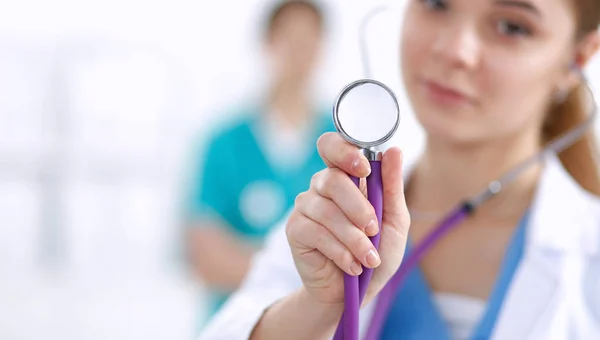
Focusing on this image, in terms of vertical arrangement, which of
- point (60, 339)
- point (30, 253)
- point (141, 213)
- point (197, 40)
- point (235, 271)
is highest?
point (197, 40)

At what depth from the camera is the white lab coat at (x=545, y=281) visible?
2.29ft

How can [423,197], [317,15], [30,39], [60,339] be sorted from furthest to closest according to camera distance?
[30,39], [60,339], [317,15], [423,197]

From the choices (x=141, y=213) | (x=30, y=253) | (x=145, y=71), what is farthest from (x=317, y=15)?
(x=30, y=253)

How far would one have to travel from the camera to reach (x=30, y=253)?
118 inches

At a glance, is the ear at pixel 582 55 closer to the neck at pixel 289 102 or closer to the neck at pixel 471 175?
the neck at pixel 471 175

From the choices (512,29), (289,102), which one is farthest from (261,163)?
(512,29)

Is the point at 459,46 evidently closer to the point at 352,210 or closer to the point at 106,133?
the point at 352,210

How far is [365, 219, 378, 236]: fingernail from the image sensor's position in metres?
0.47

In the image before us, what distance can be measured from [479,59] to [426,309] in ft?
0.94

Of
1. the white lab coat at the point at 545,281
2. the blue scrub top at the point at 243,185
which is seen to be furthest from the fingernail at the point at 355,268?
the blue scrub top at the point at 243,185

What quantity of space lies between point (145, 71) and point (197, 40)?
27cm

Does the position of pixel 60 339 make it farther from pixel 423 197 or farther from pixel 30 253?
pixel 423 197

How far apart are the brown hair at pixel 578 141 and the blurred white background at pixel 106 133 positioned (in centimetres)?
202

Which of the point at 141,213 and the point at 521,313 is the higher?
the point at 521,313
